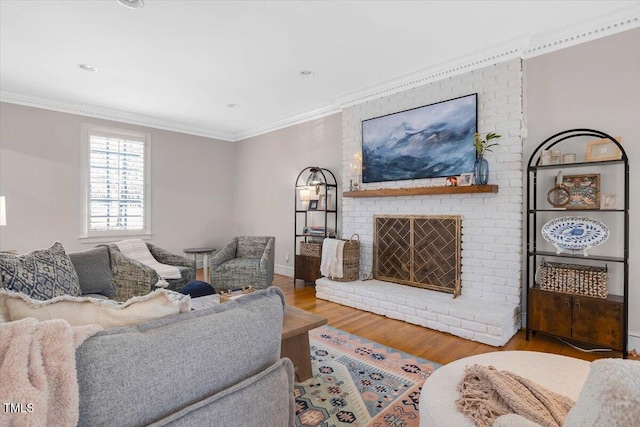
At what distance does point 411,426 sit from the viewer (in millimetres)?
1792

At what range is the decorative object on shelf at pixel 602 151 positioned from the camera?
104 inches

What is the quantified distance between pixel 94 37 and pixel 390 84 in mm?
3062

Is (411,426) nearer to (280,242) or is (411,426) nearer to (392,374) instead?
(392,374)

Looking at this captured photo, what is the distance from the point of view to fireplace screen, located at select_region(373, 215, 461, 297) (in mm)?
3572

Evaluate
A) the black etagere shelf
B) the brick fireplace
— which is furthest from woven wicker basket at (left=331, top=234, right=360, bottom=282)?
the black etagere shelf

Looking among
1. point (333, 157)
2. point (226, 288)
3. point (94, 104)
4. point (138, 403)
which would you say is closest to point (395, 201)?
point (333, 157)

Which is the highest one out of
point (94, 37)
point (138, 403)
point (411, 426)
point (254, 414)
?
point (94, 37)

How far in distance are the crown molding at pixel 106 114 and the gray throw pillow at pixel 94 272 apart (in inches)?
112

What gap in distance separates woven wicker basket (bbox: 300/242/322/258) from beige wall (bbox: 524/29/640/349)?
8.86ft

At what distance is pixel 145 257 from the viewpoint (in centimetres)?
413

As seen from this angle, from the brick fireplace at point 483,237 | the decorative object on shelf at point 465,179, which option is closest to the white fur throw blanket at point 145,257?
the brick fireplace at point 483,237

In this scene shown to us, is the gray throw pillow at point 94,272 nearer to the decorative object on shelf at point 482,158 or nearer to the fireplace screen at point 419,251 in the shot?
the fireplace screen at point 419,251

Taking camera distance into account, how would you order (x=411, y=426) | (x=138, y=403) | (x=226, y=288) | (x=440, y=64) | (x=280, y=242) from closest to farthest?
(x=138, y=403)
(x=411, y=426)
(x=440, y=64)
(x=226, y=288)
(x=280, y=242)

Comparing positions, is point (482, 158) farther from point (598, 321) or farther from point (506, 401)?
point (506, 401)
